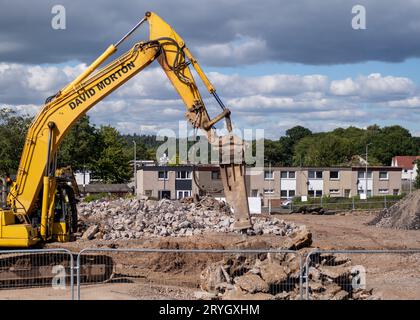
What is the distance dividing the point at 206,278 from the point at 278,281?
7.95 feet

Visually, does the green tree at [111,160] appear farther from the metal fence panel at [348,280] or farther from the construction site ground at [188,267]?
the metal fence panel at [348,280]

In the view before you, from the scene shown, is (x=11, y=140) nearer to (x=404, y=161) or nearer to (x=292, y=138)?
(x=404, y=161)

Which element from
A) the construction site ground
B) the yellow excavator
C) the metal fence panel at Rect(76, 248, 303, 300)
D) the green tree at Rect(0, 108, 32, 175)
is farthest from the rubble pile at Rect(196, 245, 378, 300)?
the green tree at Rect(0, 108, 32, 175)

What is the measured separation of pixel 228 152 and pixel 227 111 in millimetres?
1030

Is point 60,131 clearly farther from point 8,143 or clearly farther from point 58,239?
point 8,143

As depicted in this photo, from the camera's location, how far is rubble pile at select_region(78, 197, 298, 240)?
91.1 ft

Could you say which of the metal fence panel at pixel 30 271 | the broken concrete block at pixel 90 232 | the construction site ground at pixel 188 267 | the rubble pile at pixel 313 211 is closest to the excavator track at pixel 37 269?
the metal fence panel at pixel 30 271

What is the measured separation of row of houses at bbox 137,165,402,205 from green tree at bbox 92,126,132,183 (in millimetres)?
5580

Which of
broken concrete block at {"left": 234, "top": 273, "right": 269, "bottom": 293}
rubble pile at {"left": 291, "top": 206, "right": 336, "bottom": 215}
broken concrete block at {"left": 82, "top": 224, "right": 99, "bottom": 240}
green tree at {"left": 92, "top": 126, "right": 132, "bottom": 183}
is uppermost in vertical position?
green tree at {"left": 92, "top": 126, "right": 132, "bottom": 183}

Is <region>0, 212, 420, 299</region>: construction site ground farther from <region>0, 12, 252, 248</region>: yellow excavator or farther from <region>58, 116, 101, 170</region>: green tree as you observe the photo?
<region>58, 116, 101, 170</region>: green tree

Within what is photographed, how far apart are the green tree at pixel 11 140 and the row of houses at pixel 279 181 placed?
43.2ft

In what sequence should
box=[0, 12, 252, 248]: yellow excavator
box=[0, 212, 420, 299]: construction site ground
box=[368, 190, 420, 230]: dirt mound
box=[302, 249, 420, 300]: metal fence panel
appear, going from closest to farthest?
1. box=[302, 249, 420, 300]: metal fence panel
2. box=[0, 212, 420, 299]: construction site ground
3. box=[0, 12, 252, 248]: yellow excavator
4. box=[368, 190, 420, 230]: dirt mound

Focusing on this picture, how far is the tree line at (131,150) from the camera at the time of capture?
66.3m

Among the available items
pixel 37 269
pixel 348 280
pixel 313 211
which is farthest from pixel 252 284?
pixel 313 211
